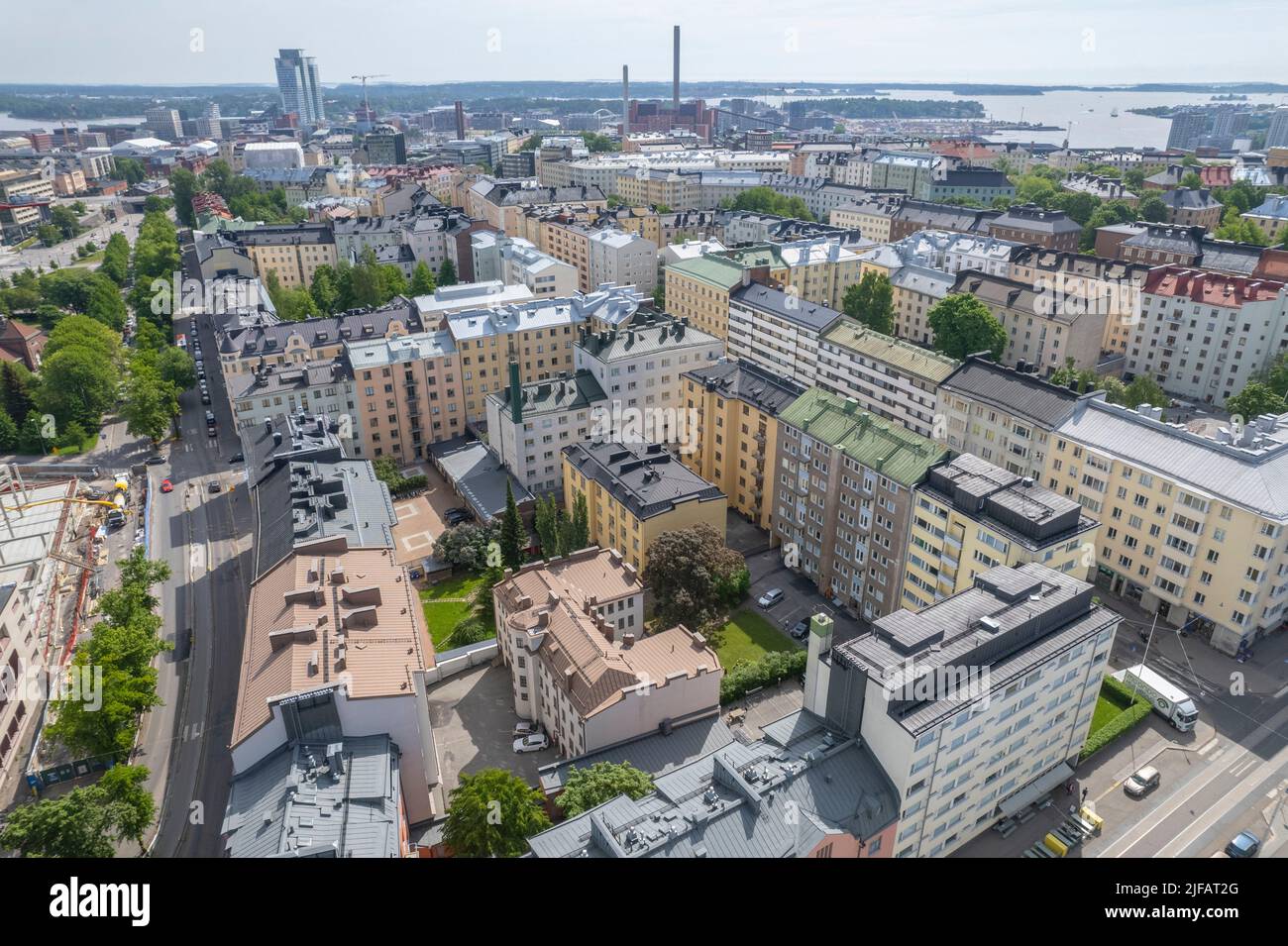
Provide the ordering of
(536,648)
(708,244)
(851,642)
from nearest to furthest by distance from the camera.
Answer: (851,642) → (536,648) → (708,244)

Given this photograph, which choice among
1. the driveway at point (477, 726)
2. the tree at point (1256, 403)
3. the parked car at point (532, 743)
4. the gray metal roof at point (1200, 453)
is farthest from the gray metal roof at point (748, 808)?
the tree at point (1256, 403)

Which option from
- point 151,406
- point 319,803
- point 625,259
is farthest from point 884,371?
point 151,406

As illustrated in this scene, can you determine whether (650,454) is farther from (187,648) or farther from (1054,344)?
(1054,344)

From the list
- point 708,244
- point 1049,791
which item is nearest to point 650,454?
point 1049,791

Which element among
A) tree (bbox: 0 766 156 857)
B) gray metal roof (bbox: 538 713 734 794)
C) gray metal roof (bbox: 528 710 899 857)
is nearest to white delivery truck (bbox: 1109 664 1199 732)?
gray metal roof (bbox: 528 710 899 857)

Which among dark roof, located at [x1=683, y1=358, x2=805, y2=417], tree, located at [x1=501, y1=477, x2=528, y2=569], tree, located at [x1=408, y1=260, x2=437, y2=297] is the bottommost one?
tree, located at [x1=501, y1=477, x2=528, y2=569]

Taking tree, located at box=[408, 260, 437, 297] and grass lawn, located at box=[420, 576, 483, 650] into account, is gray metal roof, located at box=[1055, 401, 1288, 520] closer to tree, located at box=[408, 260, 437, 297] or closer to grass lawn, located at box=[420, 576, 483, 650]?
grass lawn, located at box=[420, 576, 483, 650]

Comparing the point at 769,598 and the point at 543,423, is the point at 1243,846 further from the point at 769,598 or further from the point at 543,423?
the point at 543,423
